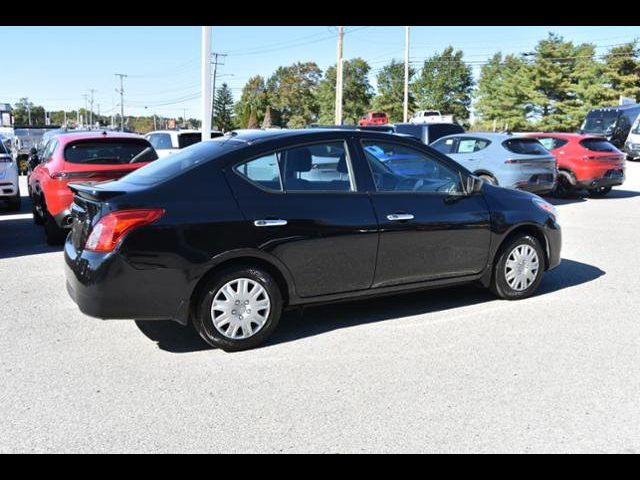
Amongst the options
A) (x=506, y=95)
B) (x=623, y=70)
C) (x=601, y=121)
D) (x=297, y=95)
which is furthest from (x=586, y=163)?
(x=297, y=95)

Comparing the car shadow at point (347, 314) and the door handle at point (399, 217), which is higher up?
the door handle at point (399, 217)

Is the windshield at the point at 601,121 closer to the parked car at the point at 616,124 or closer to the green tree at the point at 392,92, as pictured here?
the parked car at the point at 616,124

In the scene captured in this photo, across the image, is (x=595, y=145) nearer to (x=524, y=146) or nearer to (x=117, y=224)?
(x=524, y=146)

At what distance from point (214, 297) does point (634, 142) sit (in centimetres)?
2906

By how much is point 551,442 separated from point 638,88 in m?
54.7

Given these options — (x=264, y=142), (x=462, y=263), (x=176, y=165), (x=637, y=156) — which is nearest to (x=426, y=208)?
(x=462, y=263)

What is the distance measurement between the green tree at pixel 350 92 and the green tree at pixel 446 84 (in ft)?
29.1

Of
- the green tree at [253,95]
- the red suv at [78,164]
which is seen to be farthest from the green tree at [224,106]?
the red suv at [78,164]

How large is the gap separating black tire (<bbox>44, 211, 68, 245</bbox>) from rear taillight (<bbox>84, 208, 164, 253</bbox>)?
186 inches

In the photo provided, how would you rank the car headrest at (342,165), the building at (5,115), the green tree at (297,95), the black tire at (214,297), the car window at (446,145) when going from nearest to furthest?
1. the black tire at (214,297)
2. the car headrest at (342,165)
3. the car window at (446,145)
4. the building at (5,115)
5. the green tree at (297,95)

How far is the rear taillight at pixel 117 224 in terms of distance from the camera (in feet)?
13.5

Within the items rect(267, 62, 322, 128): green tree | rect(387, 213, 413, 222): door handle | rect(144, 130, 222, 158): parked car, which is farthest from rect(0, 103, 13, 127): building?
rect(267, 62, 322, 128): green tree

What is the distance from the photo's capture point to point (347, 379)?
157 inches

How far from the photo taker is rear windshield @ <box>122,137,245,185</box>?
451 cm
